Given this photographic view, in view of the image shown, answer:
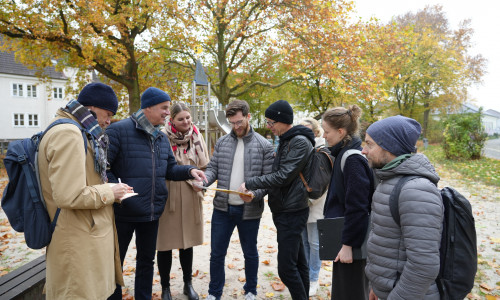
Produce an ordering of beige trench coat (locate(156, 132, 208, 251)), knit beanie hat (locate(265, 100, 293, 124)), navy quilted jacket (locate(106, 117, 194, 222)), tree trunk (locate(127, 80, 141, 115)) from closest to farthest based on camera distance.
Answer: navy quilted jacket (locate(106, 117, 194, 222)) → knit beanie hat (locate(265, 100, 293, 124)) → beige trench coat (locate(156, 132, 208, 251)) → tree trunk (locate(127, 80, 141, 115))

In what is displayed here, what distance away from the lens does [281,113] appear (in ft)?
10.4

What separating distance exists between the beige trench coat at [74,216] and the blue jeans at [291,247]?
57.9 inches

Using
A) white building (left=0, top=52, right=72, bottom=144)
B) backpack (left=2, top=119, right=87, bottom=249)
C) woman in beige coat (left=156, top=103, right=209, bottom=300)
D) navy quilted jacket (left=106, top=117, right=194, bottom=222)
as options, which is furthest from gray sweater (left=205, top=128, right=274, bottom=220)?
white building (left=0, top=52, right=72, bottom=144)

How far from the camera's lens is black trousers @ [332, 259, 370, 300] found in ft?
7.94

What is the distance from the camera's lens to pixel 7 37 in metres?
12.0

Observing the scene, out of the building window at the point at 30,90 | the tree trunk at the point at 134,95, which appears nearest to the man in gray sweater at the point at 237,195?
the tree trunk at the point at 134,95

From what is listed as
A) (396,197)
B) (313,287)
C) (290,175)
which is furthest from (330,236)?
(313,287)

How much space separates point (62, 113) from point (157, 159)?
1.02 metres

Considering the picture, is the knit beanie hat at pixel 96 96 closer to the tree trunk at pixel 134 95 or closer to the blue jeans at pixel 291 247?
the blue jeans at pixel 291 247

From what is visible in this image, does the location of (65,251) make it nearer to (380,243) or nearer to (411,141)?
(380,243)

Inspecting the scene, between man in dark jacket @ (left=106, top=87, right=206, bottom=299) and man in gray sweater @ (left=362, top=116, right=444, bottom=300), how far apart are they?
1.89m

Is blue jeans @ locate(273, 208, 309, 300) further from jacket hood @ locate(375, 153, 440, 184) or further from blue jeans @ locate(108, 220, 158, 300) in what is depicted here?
jacket hood @ locate(375, 153, 440, 184)

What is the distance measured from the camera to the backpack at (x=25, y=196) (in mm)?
2031

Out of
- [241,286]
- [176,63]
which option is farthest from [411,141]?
[176,63]
